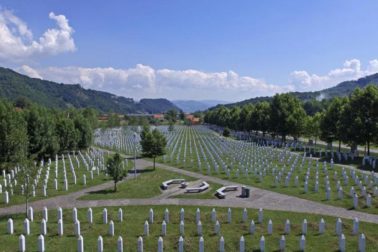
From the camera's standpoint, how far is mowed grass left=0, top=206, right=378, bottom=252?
1442cm

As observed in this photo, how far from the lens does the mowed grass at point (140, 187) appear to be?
79.9ft

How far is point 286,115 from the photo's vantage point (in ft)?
221

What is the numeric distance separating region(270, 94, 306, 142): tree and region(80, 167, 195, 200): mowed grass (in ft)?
126

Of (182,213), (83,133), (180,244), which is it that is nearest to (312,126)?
(83,133)

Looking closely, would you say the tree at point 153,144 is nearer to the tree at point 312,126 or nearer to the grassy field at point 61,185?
the grassy field at point 61,185

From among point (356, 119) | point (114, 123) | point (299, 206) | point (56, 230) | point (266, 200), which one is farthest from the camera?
point (114, 123)

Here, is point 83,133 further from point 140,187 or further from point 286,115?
point 286,115

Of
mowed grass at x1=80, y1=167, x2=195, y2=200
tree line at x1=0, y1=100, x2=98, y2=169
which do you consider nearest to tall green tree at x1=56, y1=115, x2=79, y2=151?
tree line at x1=0, y1=100, x2=98, y2=169

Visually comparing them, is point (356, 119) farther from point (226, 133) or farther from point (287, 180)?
point (226, 133)

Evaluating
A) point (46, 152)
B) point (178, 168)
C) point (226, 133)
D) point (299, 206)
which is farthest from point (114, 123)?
point (299, 206)

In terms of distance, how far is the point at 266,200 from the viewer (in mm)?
22766

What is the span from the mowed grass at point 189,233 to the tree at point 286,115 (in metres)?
48.8

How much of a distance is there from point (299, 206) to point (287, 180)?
612 cm

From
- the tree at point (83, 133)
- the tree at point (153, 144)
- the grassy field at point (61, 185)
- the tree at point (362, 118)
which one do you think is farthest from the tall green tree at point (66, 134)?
the tree at point (362, 118)
